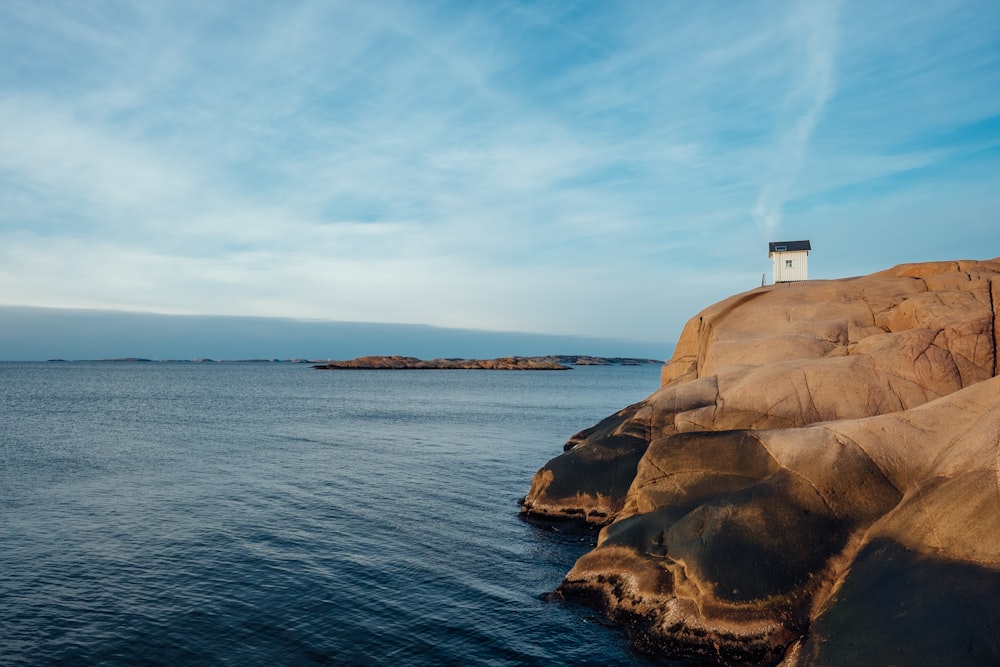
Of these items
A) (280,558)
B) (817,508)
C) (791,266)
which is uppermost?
(791,266)

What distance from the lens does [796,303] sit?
28.6 metres

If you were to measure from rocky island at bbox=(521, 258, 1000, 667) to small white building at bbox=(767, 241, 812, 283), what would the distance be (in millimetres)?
23364

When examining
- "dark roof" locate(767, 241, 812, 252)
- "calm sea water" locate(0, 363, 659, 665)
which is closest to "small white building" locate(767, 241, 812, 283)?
"dark roof" locate(767, 241, 812, 252)

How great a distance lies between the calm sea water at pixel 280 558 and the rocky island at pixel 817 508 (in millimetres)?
1800

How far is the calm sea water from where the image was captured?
13.2 metres

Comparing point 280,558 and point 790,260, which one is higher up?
point 790,260

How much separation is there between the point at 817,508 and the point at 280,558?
45.4 ft

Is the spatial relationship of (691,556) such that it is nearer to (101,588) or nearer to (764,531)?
(764,531)

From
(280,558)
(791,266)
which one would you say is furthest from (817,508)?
(791,266)

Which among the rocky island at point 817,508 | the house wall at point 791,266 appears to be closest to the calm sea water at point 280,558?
the rocky island at point 817,508

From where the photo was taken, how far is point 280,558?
18438mm

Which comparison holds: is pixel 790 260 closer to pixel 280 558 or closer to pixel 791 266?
pixel 791 266

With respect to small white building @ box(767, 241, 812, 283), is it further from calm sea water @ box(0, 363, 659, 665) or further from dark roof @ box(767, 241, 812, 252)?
calm sea water @ box(0, 363, 659, 665)

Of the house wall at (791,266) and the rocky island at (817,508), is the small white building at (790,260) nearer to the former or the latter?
the house wall at (791,266)
